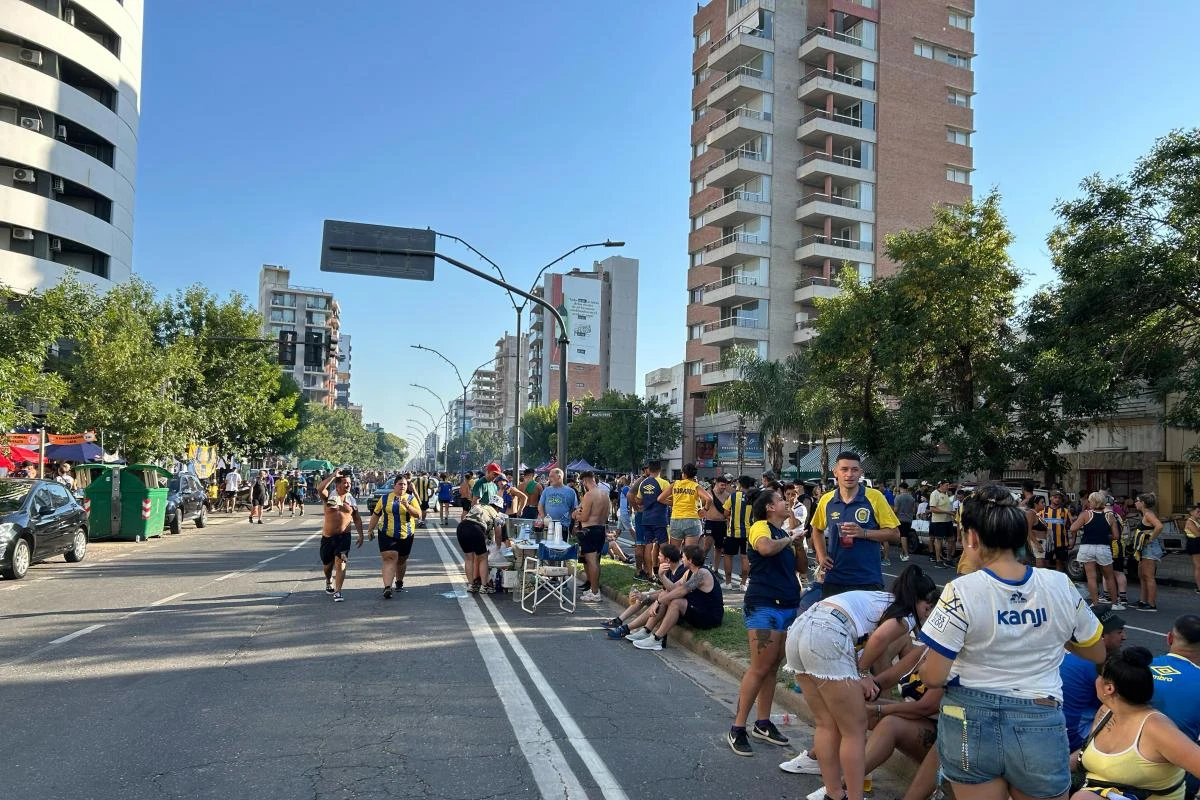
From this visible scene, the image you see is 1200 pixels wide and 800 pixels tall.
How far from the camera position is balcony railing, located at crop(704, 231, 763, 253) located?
5300 cm

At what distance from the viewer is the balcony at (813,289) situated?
51.8 meters

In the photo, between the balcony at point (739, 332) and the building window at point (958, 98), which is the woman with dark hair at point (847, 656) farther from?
the building window at point (958, 98)

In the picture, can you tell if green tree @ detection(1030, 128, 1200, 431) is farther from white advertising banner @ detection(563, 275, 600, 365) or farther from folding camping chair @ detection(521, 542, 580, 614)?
white advertising banner @ detection(563, 275, 600, 365)

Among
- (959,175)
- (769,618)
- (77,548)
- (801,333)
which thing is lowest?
(77,548)

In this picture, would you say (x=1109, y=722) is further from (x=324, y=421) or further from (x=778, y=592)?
(x=324, y=421)

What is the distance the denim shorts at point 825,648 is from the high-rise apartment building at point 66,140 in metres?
36.6

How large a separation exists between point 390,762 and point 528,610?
6.20m

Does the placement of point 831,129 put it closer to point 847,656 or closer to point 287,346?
point 287,346

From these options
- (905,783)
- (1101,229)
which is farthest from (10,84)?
(905,783)

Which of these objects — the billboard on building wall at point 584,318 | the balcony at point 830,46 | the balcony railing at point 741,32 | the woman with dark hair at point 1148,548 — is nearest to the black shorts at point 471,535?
the woman with dark hair at point 1148,548

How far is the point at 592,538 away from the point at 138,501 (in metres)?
14.5

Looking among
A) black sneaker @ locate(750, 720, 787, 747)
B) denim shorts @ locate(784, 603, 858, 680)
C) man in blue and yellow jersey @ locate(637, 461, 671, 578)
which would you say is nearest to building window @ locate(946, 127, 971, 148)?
man in blue and yellow jersey @ locate(637, 461, 671, 578)

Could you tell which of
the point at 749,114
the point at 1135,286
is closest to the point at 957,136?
the point at 749,114

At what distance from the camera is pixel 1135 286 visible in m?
18.9
